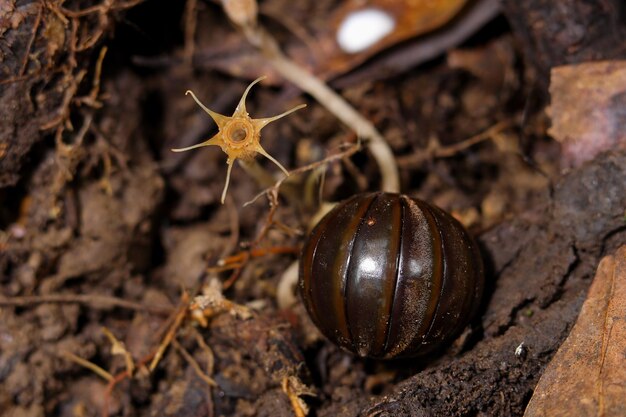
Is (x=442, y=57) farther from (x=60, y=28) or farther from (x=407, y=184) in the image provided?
(x=60, y=28)

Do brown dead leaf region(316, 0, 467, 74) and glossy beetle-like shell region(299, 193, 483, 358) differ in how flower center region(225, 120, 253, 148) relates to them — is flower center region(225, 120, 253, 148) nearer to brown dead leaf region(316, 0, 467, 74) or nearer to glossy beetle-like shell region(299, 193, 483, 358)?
glossy beetle-like shell region(299, 193, 483, 358)

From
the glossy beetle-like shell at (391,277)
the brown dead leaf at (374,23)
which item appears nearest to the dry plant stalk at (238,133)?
the glossy beetle-like shell at (391,277)

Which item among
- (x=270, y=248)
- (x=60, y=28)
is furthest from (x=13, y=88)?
(x=270, y=248)

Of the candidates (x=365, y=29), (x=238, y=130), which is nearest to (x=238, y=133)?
(x=238, y=130)

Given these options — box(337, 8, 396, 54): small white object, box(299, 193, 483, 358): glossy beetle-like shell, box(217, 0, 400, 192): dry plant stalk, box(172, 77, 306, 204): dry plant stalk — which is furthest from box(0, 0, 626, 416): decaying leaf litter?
box(172, 77, 306, 204): dry plant stalk

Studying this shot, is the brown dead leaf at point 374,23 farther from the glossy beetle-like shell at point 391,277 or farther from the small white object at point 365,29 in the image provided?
the glossy beetle-like shell at point 391,277

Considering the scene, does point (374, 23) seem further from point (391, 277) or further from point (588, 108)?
point (391, 277)
